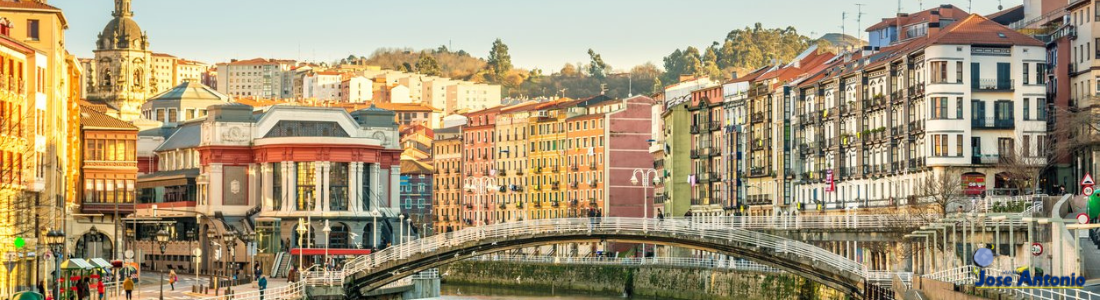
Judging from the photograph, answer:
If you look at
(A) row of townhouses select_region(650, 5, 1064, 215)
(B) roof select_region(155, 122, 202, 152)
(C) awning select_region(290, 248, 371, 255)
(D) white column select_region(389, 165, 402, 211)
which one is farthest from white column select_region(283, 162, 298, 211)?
(A) row of townhouses select_region(650, 5, 1064, 215)

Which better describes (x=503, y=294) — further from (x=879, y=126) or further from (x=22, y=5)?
(x=22, y=5)

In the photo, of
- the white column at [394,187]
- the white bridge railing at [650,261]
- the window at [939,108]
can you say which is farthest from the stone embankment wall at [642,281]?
the window at [939,108]

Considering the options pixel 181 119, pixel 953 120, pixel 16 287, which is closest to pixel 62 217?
pixel 16 287

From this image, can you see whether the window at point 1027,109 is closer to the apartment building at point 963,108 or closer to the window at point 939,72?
the apartment building at point 963,108

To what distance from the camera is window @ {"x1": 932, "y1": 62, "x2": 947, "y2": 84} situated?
4070 inches

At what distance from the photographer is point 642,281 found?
13050cm

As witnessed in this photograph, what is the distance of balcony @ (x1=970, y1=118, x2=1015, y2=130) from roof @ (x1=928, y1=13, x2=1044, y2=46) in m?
3.99

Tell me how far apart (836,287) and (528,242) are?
45.2ft

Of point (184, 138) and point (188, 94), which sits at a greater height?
point (188, 94)

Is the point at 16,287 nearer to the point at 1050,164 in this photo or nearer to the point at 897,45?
the point at 1050,164

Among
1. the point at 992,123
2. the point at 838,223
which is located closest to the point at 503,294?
the point at 992,123

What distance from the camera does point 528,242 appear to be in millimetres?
88938

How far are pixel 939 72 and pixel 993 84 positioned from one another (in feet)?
9.86

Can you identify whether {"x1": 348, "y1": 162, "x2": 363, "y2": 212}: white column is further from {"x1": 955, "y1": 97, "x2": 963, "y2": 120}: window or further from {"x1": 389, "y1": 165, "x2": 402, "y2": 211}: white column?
{"x1": 955, "y1": 97, "x2": 963, "y2": 120}: window
